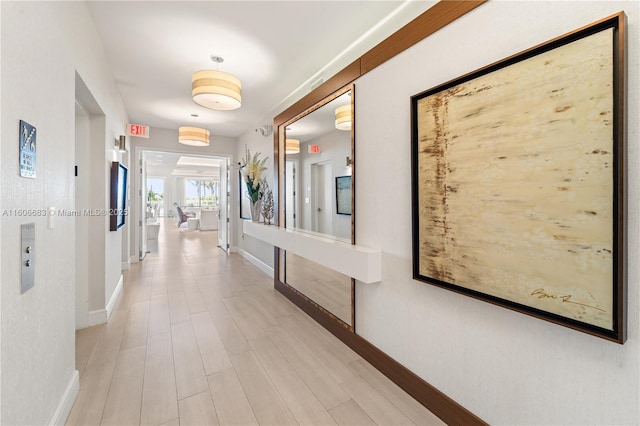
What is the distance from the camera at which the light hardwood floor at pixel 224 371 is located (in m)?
1.81

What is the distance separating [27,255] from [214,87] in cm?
237

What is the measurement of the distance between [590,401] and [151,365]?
2.78 m

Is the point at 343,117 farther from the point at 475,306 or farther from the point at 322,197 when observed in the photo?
the point at 475,306

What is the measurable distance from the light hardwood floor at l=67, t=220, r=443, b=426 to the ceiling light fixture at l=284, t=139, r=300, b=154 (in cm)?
201

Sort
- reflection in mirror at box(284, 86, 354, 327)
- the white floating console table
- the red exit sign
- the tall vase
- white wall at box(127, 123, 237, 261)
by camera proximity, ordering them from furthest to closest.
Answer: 1. white wall at box(127, 123, 237, 261)
2. the red exit sign
3. the tall vase
4. reflection in mirror at box(284, 86, 354, 327)
5. the white floating console table

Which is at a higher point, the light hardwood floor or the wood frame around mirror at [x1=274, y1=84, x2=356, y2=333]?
the wood frame around mirror at [x1=274, y1=84, x2=356, y2=333]

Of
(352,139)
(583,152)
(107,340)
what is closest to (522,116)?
(583,152)

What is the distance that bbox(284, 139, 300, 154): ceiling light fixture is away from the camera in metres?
3.68

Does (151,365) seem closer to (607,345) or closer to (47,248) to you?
(47,248)

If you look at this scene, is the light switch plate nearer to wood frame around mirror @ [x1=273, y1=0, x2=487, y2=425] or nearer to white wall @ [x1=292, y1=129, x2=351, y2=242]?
white wall @ [x1=292, y1=129, x2=351, y2=242]

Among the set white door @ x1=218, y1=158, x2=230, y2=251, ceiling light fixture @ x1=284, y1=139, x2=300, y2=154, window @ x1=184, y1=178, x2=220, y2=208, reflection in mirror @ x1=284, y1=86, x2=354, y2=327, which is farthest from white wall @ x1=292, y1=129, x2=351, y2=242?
window @ x1=184, y1=178, x2=220, y2=208

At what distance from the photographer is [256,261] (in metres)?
5.80

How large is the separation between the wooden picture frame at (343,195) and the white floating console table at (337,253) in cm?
31

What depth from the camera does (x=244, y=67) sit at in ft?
11.3
